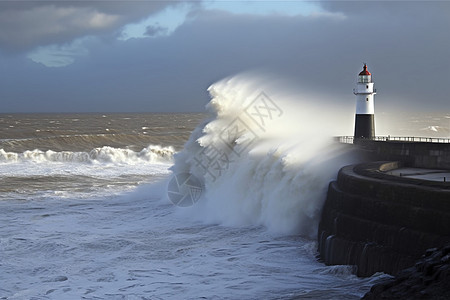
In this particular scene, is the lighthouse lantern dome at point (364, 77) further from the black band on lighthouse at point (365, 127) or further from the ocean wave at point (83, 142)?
the ocean wave at point (83, 142)

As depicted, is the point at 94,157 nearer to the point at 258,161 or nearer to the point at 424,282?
the point at 258,161

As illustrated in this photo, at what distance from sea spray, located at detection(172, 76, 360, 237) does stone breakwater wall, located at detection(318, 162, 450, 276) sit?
1501 mm

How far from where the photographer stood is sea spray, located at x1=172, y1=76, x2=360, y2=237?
1211 centimetres

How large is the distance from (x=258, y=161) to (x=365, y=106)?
3766 mm

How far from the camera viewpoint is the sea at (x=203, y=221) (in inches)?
351

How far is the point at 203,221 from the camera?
13961 millimetres

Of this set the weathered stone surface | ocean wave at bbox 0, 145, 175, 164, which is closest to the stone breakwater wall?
the weathered stone surface

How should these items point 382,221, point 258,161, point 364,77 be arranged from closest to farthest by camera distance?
point 382,221, point 258,161, point 364,77

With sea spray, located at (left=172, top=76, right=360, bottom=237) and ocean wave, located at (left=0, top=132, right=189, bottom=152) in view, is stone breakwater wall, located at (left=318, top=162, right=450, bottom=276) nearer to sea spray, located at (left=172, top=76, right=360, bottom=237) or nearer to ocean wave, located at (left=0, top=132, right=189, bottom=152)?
sea spray, located at (left=172, top=76, right=360, bottom=237)

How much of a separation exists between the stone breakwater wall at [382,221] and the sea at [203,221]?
36cm

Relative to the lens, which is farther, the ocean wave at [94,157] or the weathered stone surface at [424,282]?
the ocean wave at [94,157]

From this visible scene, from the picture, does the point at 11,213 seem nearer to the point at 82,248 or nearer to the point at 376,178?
the point at 82,248

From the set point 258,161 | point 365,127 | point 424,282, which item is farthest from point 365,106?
point 424,282

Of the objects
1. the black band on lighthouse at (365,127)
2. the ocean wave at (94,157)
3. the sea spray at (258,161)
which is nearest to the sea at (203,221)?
the sea spray at (258,161)
